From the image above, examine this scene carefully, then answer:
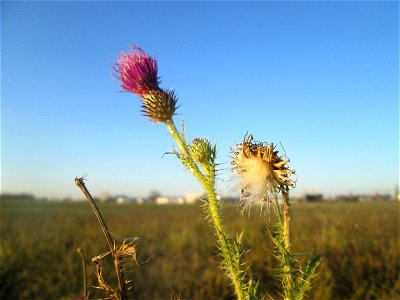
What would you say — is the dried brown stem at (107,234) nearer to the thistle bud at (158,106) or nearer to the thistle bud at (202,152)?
the thistle bud at (202,152)

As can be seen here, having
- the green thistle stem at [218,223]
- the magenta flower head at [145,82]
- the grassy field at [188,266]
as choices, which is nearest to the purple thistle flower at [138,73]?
the magenta flower head at [145,82]

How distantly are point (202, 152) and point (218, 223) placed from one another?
19cm

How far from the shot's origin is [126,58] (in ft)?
4.39

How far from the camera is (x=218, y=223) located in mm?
→ 813

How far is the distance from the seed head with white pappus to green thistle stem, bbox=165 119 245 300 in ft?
0.28

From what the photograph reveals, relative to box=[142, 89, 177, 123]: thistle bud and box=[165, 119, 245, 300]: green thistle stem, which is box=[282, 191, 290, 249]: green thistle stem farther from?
box=[142, 89, 177, 123]: thistle bud

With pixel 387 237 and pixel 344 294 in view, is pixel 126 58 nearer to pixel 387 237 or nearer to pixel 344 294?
pixel 344 294

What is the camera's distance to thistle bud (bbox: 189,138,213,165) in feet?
3.00

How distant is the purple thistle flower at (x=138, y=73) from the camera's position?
128cm

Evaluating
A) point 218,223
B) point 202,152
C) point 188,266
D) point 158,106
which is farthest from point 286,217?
point 188,266

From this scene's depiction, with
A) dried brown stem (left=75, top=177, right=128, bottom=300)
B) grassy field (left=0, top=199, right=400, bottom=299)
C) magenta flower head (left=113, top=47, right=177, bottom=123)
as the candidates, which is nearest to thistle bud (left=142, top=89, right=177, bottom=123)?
magenta flower head (left=113, top=47, right=177, bottom=123)

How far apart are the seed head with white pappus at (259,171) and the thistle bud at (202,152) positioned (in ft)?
0.22

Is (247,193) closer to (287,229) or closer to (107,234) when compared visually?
(287,229)

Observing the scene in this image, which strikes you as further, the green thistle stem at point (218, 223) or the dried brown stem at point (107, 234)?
the green thistle stem at point (218, 223)
